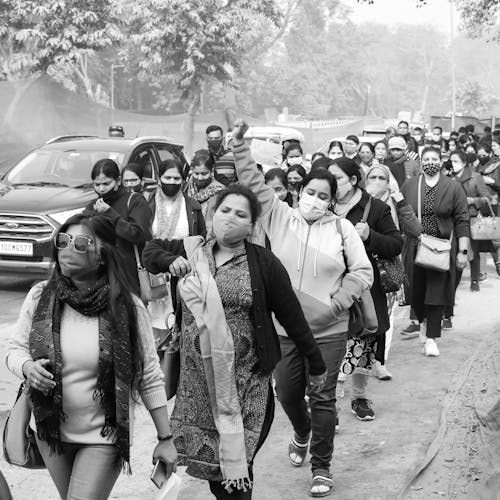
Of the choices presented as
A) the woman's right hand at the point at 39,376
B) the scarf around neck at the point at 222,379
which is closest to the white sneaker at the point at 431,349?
the scarf around neck at the point at 222,379

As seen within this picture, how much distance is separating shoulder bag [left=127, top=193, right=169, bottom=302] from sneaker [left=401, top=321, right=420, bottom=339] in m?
2.81

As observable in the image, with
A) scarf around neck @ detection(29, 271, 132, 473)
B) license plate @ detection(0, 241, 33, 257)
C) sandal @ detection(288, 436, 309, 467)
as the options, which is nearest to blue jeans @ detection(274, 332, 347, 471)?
sandal @ detection(288, 436, 309, 467)

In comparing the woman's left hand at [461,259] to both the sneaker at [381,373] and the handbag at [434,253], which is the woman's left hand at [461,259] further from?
the sneaker at [381,373]

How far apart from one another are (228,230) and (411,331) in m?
6.08

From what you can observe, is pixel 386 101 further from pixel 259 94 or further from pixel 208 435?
pixel 208 435

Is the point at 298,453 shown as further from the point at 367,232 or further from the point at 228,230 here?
the point at 228,230

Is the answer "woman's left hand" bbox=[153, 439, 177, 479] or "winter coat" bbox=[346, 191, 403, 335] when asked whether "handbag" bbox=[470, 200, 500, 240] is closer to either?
"winter coat" bbox=[346, 191, 403, 335]

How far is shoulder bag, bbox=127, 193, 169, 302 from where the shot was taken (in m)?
8.07

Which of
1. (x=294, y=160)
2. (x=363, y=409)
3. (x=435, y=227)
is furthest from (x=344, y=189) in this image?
(x=294, y=160)

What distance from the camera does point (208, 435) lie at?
4.44 m

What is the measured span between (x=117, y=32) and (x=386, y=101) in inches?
3842

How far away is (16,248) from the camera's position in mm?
11891

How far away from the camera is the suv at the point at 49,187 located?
11.9 m

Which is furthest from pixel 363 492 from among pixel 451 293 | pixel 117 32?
pixel 117 32
